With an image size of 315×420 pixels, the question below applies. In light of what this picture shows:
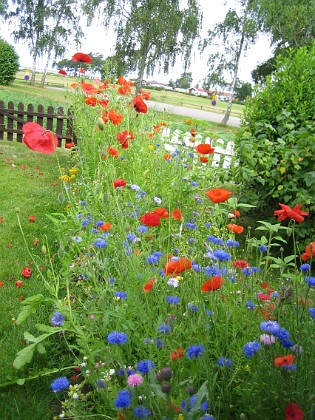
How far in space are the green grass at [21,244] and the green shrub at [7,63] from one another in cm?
1554

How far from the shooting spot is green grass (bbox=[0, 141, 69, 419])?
1847 mm

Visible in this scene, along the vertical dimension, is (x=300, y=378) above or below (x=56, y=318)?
above

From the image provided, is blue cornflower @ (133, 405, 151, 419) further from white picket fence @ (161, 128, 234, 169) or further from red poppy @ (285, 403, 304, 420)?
white picket fence @ (161, 128, 234, 169)

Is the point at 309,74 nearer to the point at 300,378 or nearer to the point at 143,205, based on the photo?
the point at 143,205

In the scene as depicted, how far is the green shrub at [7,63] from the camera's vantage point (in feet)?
69.0

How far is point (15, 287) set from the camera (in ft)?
9.06

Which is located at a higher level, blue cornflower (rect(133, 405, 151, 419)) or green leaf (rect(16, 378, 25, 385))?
blue cornflower (rect(133, 405, 151, 419))

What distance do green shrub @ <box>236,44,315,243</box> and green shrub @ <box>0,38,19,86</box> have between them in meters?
19.0

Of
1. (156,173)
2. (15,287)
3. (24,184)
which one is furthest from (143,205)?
(24,184)

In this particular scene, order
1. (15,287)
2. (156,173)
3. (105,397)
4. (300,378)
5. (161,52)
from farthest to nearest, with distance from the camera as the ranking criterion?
(161,52), (156,173), (15,287), (105,397), (300,378)

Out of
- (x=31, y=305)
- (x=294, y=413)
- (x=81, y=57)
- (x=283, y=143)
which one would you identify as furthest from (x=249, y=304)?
(x=81, y=57)

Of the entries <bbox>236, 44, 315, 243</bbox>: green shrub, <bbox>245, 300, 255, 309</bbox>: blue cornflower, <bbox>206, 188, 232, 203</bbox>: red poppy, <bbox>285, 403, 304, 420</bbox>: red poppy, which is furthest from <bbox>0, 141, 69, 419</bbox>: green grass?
<bbox>236, 44, 315, 243</bbox>: green shrub

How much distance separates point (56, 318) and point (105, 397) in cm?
38

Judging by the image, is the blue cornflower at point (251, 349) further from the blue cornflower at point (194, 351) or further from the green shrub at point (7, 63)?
the green shrub at point (7, 63)
